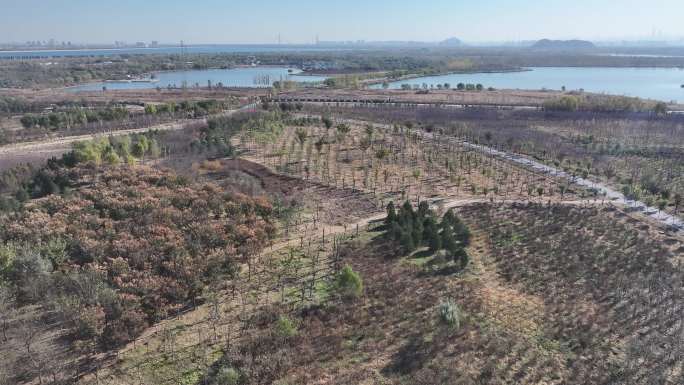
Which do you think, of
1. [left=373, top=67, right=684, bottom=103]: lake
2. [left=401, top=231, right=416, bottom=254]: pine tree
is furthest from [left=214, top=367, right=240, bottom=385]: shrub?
[left=373, top=67, right=684, bottom=103]: lake

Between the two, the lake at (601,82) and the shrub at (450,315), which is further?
the lake at (601,82)

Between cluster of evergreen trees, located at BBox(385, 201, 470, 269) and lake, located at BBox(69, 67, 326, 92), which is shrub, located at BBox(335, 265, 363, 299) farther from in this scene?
lake, located at BBox(69, 67, 326, 92)

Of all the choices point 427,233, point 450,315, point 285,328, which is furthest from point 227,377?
point 427,233

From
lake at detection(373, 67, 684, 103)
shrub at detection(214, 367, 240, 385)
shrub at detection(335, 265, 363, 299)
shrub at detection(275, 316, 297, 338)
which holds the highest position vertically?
lake at detection(373, 67, 684, 103)

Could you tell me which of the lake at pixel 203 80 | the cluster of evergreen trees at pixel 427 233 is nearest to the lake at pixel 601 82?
the lake at pixel 203 80

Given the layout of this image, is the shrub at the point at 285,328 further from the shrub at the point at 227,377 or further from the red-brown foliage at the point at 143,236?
the red-brown foliage at the point at 143,236

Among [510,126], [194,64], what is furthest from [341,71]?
[510,126]

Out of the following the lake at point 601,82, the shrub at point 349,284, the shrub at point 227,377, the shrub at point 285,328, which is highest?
the lake at point 601,82
